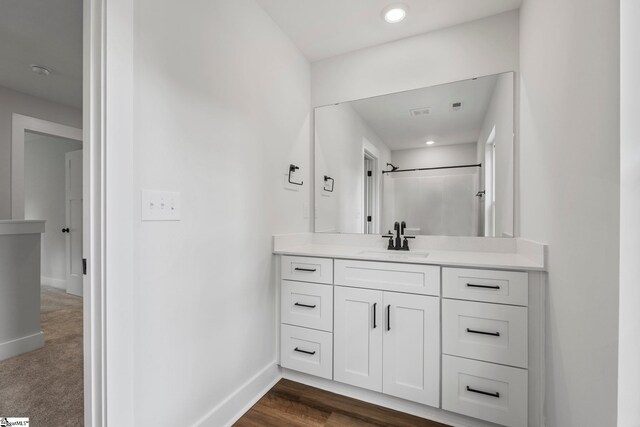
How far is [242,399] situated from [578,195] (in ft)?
6.16

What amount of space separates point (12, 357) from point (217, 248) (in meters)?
2.32

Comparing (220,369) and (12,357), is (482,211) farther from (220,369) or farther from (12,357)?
(12,357)

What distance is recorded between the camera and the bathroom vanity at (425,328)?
1.40m

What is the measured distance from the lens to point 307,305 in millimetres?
1879

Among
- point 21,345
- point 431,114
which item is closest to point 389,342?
point 431,114

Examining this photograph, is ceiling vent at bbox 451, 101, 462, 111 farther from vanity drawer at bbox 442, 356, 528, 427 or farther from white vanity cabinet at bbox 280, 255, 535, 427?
vanity drawer at bbox 442, 356, 528, 427

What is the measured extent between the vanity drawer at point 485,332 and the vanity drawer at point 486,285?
0.11ft

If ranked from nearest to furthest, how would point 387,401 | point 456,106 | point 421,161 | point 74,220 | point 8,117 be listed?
point 387,401, point 456,106, point 421,161, point 8,117, point 74,220

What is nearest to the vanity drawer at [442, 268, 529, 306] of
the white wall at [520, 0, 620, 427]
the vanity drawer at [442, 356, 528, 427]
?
the white wall at [520, 0, 620, 427]

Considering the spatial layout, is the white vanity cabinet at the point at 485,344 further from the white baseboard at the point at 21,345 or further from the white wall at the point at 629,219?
the white baseboard at the point at 21,345

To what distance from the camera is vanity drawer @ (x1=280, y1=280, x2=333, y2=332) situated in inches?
71.5

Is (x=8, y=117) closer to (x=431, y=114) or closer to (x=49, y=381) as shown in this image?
(x=49, y=381)

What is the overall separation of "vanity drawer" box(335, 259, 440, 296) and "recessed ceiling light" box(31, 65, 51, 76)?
10.3ft

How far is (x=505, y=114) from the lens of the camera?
6.23 feet
